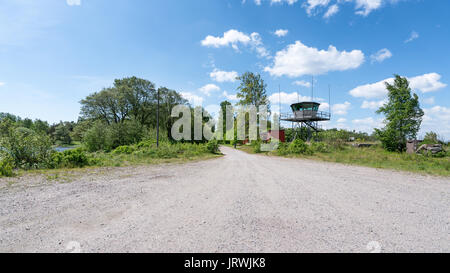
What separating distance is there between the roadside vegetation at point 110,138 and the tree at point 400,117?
67.7 feet

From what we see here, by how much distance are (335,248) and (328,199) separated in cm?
265

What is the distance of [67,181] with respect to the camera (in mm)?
7141

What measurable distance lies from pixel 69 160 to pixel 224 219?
12.4 m

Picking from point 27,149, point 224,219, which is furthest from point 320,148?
point 27,149

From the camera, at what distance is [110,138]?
100 feet

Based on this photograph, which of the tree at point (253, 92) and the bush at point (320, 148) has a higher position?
the tree at point (253, 92)

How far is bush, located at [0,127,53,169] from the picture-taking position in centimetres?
1057

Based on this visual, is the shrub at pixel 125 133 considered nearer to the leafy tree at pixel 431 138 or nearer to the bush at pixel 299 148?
the bush at pixel 299 148

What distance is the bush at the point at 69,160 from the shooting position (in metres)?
11.1

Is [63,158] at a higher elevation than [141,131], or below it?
below

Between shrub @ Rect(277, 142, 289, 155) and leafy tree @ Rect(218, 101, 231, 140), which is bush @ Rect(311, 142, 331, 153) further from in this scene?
leafy tree @ Rect(218, 101, 231, 140)

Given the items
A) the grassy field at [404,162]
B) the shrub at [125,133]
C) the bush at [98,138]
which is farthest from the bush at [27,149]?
the shrub at [125,133]
